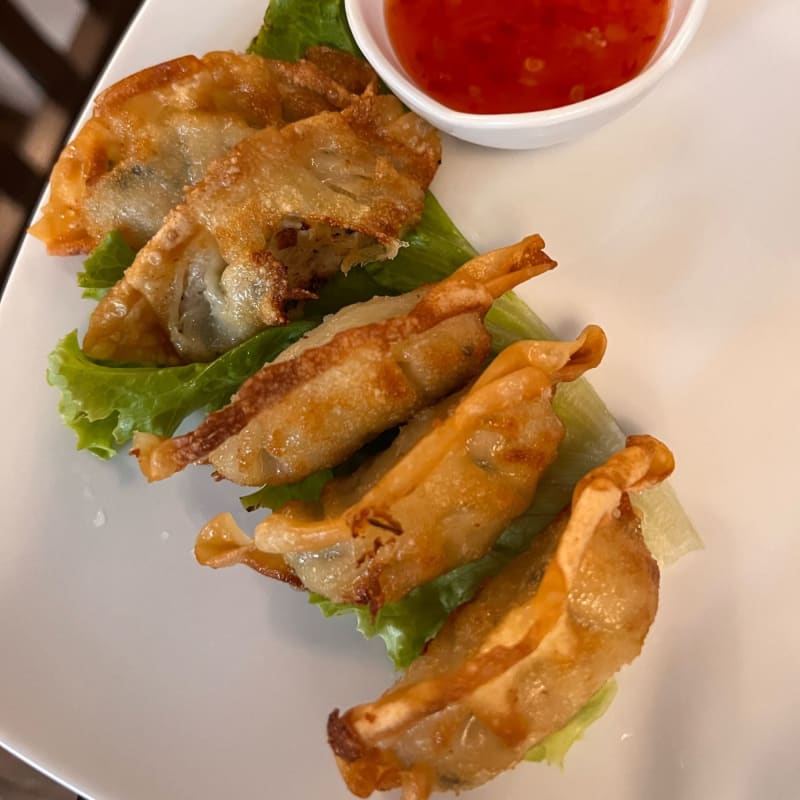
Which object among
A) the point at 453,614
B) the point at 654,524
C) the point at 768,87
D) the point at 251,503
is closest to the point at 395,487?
the point at 453,614

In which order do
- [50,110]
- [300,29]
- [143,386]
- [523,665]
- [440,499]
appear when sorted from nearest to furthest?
1. [523,665]
2. [440,499]
3. [143,386]
4. [300,29]
5. [50,110]

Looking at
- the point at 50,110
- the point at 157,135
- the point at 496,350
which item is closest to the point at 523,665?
the point at 496,350

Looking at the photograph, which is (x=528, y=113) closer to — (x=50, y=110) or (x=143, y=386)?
(x=143, y=386)

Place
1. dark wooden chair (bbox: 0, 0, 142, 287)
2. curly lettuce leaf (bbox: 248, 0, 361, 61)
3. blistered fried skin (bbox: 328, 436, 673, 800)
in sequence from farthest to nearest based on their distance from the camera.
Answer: dark wooden chair (bbox: 0, 0, 142, 287) < curly lettuce leaf (bbox: 248, 0, 361, 61) < blistered fried skin (bbox: 328, 436, 673, 800)

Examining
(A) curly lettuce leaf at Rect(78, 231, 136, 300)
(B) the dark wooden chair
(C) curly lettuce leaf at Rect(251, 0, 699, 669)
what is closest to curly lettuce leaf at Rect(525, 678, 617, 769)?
A: (C) curly lettuce leaf at Rect(251, 0, 699, 669)

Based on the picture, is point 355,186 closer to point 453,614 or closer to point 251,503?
point 251,503

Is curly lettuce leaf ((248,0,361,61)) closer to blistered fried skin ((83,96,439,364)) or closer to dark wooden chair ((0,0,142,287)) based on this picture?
blistered fried skin ((83,96,439,364))
